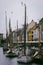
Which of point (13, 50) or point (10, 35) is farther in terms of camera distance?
point (10, 35)

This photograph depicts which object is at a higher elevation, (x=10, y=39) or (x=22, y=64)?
(x=10, y=39)

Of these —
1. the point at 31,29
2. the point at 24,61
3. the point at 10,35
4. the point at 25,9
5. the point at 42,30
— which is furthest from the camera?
the point at 31,29

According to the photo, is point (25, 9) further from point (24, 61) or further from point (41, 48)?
point (24, 61)

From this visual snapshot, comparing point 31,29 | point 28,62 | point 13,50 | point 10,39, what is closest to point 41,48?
point 28,62

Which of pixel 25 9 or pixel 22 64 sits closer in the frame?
pixel 22 64

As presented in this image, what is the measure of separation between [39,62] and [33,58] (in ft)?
0.88

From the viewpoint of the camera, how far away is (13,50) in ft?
39.2

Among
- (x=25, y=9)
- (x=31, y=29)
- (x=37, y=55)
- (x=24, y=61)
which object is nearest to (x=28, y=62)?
(x=24, y=61)

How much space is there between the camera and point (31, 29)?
15906 millimetres

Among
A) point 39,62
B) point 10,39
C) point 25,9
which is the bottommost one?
point 39,62

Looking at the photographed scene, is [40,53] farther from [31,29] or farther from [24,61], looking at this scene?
[31,29]

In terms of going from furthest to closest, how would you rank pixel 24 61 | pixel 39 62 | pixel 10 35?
1. pixel 10 35
2. pixel 39 62
3. pixel 24 61

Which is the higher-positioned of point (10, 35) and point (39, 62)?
point (10, 35)

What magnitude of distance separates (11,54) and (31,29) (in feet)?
15.8
